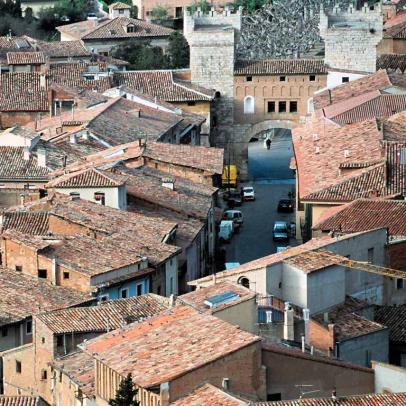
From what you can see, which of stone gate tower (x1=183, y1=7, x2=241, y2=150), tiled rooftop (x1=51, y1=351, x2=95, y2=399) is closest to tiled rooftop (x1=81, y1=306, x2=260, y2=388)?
tiled rooftop (x1=51, y1=351, x2=95, y2=399)

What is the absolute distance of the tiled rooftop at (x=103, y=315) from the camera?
4347 centimetres

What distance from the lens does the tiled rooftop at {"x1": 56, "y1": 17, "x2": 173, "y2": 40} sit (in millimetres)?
106438

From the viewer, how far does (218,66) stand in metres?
85.8

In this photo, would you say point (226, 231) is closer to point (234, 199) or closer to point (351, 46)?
point (234, 199)

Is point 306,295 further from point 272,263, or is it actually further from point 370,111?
point 370,111

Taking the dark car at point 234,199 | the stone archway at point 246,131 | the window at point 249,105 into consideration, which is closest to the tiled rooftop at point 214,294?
the dark car at point 234,199

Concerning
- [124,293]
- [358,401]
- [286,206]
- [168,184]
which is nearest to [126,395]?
[358,401]

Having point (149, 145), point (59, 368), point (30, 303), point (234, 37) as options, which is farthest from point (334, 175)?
point (234, 37)

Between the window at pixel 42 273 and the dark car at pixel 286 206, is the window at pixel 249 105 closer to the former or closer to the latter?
the dark car at pixel 286 206

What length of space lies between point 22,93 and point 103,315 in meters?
38.1

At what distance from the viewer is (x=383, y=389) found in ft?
125

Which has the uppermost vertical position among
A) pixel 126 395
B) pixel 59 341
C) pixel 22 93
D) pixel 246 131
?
pixel 126 395

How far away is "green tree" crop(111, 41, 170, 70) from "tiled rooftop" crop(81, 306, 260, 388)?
5914 cm

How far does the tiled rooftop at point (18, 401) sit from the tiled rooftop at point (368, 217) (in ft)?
43.7
